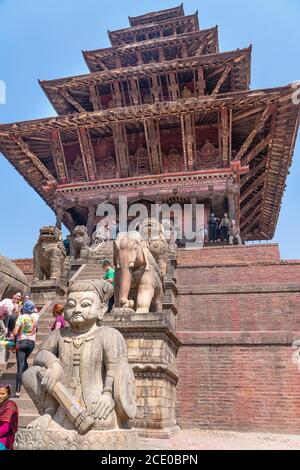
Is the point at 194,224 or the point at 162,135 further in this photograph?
the point at 162,135

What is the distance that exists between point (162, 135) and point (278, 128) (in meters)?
5.83

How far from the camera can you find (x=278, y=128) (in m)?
17.3

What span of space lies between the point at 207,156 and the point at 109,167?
17.1ft

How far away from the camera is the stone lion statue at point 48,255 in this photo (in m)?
10.0

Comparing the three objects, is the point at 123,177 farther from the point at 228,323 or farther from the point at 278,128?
the point at 228,323

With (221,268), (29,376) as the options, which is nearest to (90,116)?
(221,268)

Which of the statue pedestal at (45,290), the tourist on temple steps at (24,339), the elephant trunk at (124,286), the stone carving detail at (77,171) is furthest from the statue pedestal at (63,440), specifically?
the stone carving detail at (77,171)

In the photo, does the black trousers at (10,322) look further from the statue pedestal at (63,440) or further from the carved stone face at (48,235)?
the statue pedestal at (63,440)

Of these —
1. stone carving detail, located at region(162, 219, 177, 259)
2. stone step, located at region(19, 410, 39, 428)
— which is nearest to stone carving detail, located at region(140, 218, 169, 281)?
stone carving detail, located at region(162, 219, 177, 259)

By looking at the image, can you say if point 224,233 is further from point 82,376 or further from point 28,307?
point 82,376

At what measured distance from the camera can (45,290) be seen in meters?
9.52

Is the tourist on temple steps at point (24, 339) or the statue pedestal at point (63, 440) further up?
the tourist on temple steps at point (24, 339)

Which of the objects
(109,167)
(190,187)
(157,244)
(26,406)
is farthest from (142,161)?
(26,406)

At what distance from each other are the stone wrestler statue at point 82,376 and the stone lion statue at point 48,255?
259 inches
